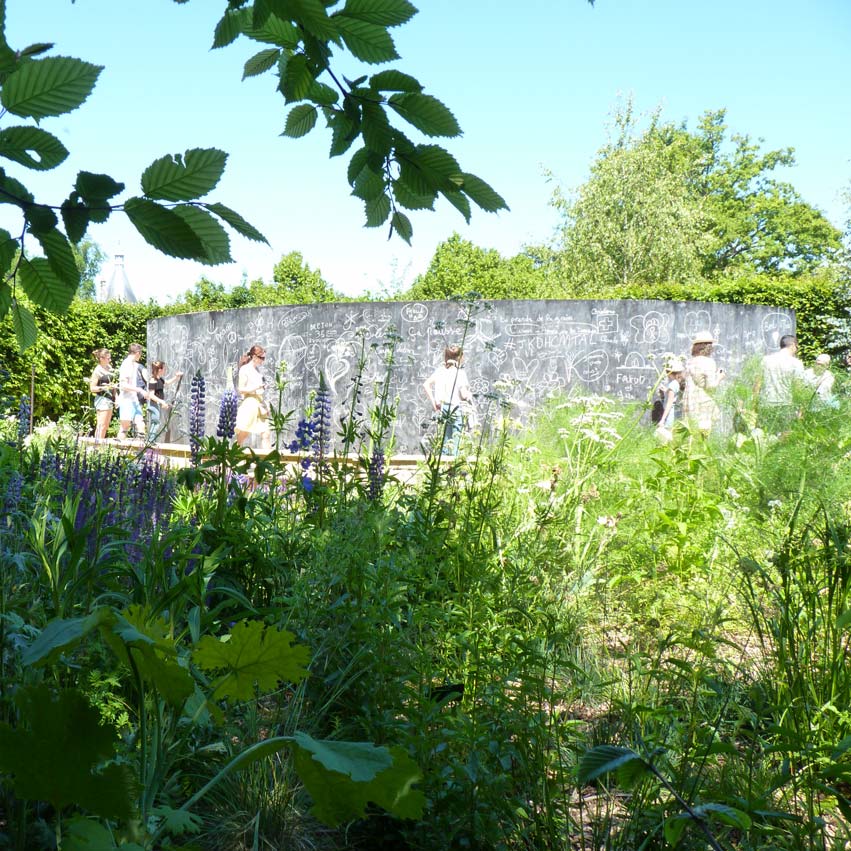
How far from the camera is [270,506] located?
327cm

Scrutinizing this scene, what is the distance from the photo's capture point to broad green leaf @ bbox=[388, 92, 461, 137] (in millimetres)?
1473

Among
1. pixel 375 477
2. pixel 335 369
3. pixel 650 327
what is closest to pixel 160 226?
pixel 375 477

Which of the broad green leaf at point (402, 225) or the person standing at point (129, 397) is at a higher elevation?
the broad green leaf at point (402, 225)

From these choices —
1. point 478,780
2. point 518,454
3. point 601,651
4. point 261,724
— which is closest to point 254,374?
point 518,454

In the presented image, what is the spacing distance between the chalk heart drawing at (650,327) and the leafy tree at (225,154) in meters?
12.1

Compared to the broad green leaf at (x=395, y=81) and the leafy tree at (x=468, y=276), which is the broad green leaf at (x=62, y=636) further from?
the leafy tree at (x=468, y=276)

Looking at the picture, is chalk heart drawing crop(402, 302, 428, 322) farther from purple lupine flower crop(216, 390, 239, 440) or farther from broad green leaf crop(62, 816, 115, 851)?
broad green leaf crop(62, 816, 115, 851)

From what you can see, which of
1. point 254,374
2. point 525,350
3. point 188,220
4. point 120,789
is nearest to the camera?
point 120,789

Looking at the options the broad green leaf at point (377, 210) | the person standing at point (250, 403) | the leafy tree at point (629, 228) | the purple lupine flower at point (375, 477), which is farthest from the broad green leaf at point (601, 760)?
the leafy tree at point (629, 228)

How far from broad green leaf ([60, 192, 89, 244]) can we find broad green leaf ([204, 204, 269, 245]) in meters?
0.18

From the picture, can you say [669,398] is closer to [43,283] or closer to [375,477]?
[375,477]

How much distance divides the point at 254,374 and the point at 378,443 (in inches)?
253

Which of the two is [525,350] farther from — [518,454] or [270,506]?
[270,506]

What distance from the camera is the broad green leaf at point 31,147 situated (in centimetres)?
121
